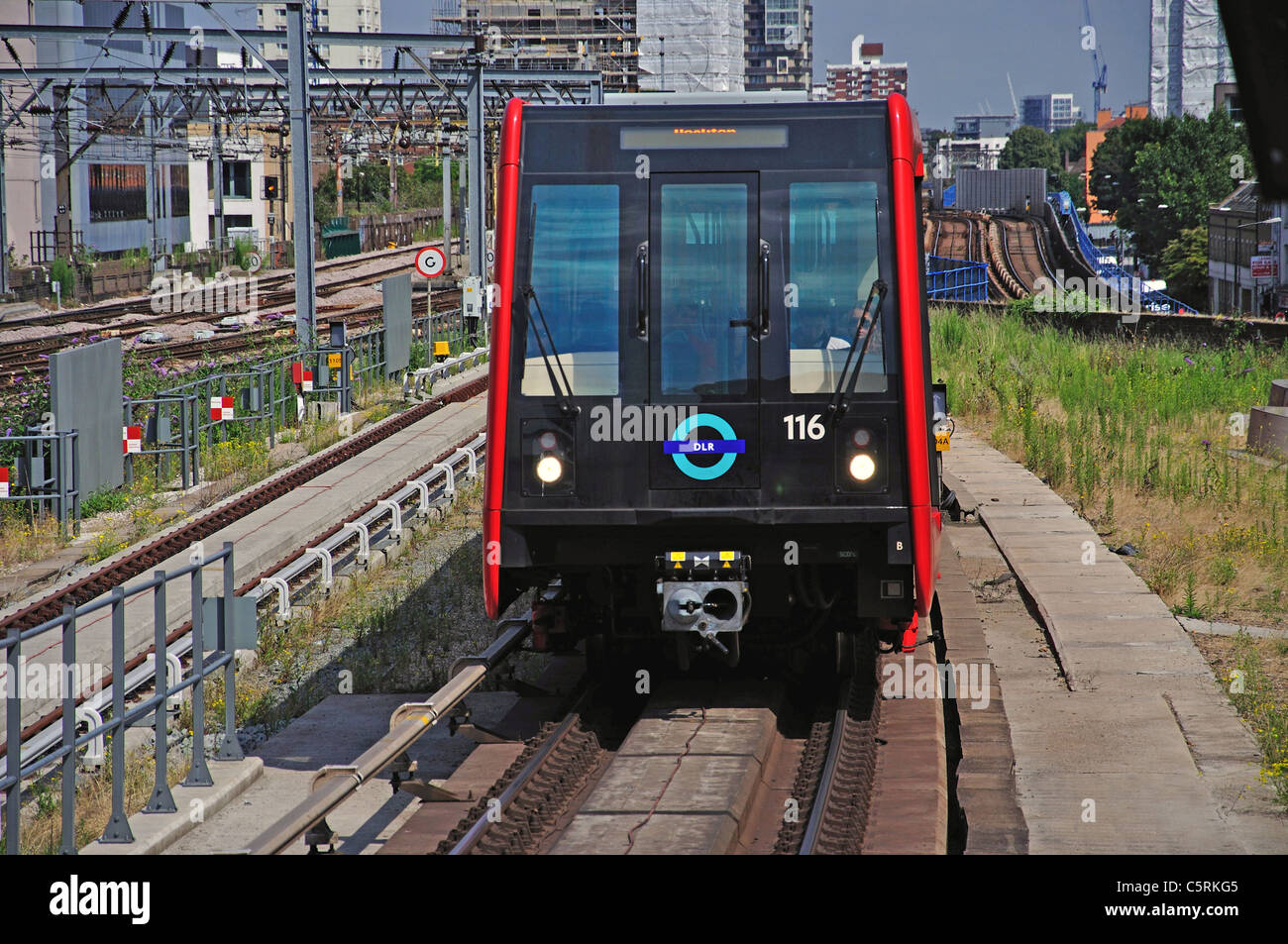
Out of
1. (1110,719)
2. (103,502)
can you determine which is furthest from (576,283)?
(103,502)

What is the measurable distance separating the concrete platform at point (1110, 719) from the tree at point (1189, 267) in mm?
66001

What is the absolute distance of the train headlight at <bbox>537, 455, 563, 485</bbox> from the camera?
25.6ft

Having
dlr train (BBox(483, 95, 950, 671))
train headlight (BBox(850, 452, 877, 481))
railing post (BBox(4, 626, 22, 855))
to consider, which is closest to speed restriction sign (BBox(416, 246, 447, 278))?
dlr train (BBox(483, 95, 950, 671))

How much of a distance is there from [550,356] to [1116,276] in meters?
Answer: 60.9

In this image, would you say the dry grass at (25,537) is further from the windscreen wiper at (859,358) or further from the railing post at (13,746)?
the windscreen wiper at (859,358)

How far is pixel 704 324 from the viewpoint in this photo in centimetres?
787

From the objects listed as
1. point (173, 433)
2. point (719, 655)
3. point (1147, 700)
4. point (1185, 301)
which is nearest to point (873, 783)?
point (719, 655)

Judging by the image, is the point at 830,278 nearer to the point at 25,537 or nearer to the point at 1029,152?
the point at 25,537

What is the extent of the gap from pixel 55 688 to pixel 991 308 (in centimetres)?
3131

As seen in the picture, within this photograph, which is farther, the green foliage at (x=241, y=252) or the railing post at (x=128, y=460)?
the green foliage at (x=241, y=252)

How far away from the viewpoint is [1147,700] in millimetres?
9000

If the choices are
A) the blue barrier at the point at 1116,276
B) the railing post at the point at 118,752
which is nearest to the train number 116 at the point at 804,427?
the railing post at the point at 118,752

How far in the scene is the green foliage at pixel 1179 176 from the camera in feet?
276

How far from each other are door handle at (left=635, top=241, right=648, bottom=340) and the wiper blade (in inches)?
18.3
